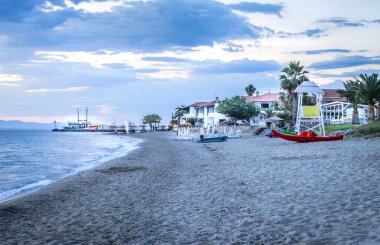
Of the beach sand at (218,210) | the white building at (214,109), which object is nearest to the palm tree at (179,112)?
the white building at (214,109)

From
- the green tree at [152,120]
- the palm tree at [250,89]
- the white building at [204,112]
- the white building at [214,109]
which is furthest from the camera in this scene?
the green tree at [152,120]

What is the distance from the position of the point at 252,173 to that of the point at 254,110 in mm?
51142

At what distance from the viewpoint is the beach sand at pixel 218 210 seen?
6180mm

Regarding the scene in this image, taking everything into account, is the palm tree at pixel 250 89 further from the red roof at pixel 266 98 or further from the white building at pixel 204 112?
the red roof at pixel 266 98

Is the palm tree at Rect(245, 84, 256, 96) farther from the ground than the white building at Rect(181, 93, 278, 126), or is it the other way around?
the palm tree at Rect(245, 84, 256, 96)

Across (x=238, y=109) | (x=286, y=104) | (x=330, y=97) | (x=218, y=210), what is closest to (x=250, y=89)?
(x=330, y=97)

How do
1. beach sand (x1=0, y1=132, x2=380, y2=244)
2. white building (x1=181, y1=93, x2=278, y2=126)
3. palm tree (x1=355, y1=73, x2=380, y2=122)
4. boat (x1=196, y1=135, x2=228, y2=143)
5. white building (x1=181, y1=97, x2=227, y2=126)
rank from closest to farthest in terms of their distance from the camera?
beach sand (x1=0, y1=132, x2=380, y2=244) → palm tree (x1=355, y1=73, x2=380, y2=122) → boat (x1=196, y1=135, x2=228, y2=143) → white building (x1=181, y1=93, x2=278, y2=126) → white building (x1=181, y1=97, x2=227, y2=126)

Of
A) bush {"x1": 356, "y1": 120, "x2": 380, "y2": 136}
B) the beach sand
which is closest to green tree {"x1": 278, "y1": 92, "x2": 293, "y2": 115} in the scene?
bush {"x1": 356, "y1": 120, "x2": 380, "y2": 136}

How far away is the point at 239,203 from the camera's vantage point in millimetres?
8688

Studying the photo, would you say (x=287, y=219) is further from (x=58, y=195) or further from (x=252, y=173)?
(x=58, y=195)

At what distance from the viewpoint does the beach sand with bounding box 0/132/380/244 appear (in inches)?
243

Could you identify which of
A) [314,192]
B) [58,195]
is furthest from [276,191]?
[58,195]

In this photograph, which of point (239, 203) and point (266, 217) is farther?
point (239, 203)

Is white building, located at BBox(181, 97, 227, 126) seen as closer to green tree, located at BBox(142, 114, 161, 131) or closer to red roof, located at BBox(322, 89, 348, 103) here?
red roof, located at BBox(322, 89, 348, 103)
